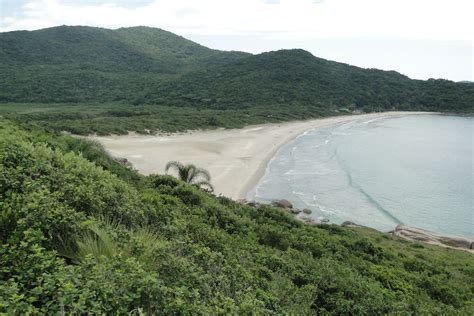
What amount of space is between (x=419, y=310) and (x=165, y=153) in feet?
102

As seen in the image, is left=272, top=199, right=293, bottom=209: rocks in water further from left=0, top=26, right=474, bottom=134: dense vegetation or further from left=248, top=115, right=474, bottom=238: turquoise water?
left=0, top=26, right=474, bottom=134: dense vegetation

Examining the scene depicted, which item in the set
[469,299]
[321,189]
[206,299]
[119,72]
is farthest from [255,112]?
[206,299]

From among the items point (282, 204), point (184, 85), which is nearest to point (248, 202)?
point (282, 204)

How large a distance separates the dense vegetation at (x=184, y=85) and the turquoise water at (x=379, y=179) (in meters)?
18.9

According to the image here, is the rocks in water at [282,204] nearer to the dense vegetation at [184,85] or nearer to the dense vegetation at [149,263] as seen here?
the dense vegetation at [149,263]

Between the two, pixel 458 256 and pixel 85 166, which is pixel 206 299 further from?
pixel 458 256

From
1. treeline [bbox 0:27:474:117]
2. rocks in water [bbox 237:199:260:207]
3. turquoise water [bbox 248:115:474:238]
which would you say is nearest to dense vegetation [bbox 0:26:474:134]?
treeline [bbox 0:27:474:117]

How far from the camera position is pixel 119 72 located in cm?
11544

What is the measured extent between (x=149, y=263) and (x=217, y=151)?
3687 cm

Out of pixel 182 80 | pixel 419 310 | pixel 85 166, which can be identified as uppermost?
pixel 182 80

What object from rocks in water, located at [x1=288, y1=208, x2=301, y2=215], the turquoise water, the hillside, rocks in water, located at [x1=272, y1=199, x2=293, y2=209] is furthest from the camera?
the hillside

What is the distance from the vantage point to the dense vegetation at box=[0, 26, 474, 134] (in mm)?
76375

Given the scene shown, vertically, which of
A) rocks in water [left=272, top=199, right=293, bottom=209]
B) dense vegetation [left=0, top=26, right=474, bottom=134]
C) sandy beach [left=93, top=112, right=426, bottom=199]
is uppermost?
dense vegetation [left=0, top=26, right=474, bottom=134]

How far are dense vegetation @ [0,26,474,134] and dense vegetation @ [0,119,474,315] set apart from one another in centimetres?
4396
